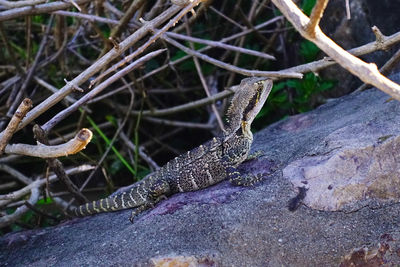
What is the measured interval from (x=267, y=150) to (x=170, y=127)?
2807mm

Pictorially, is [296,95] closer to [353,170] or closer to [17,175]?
[353,170]

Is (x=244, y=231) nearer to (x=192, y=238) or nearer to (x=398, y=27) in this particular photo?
(x=192, y=238)

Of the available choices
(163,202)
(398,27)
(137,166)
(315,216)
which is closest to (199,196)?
(163,202)

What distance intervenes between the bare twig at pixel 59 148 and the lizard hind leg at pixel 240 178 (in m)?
1.46

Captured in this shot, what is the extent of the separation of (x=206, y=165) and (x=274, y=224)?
1.14 m

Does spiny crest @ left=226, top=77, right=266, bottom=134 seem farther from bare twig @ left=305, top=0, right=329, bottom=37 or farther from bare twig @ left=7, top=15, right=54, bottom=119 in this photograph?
bare twig @ left=7, top=15, right=54, bottom=119

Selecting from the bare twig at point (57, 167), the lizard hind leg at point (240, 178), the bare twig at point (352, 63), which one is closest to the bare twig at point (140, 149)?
the bare twig at point (57, 167)

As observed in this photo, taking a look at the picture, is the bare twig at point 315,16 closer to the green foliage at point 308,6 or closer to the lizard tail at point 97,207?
the lizard tail at point 97,207

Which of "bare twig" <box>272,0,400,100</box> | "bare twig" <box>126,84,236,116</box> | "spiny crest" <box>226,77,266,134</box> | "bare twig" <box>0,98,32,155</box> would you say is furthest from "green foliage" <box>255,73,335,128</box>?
"bare twig" <box>272,0,400,100</box>

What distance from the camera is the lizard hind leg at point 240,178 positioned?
4.14 metres

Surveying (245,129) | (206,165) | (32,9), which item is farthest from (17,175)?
(245,129)

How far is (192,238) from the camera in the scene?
3.63m

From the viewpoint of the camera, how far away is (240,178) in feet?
14.0

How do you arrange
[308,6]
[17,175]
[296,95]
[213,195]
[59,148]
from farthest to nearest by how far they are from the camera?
[296,95]
[17,175]
[308,6]
[213,195]
[59,148]
